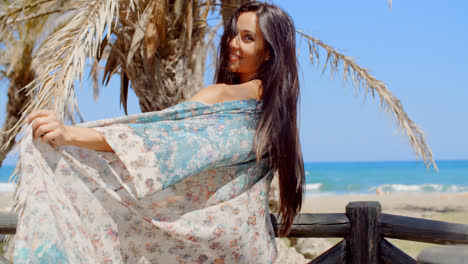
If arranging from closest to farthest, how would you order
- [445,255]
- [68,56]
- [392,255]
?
[445,255] → [392,255] → [68,56]

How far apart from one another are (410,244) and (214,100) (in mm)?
4115

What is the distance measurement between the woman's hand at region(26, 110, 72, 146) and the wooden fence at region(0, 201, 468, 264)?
4.47 ft

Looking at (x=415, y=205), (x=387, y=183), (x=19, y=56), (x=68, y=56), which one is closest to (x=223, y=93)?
(x=68, y=56)

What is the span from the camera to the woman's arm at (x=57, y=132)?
1505 millimetres

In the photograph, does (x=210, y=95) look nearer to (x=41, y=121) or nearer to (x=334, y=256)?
(x=41, y=121)

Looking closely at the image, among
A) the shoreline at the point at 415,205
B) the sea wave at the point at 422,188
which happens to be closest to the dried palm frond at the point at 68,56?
the shoreline at the point at 415,205

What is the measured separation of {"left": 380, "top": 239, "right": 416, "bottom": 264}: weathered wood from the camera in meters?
2.58

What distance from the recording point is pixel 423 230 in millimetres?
2496

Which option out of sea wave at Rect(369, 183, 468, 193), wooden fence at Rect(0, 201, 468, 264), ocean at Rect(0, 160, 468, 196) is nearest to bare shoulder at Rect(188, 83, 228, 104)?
wooden fence at Rect(0, 201, 468, 264)

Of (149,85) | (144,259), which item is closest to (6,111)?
(149,85)

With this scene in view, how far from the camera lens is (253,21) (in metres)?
2.02

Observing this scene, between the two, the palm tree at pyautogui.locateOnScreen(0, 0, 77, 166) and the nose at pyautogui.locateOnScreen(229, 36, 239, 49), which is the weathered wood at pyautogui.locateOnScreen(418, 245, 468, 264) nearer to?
the nose at pyautogui.locateOnScreen(229, 36, 239, 49)

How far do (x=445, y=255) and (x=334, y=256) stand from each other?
1.83 meters

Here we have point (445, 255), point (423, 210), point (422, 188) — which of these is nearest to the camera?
point (445, 255)
